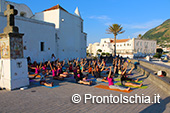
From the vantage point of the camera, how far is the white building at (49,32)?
17.8 meters

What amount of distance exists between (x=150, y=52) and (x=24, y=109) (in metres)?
67.4

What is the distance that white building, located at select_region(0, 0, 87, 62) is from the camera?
17.8 m

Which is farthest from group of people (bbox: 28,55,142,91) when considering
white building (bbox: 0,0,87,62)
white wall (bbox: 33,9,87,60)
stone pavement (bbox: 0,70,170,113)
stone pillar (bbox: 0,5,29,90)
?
white wall (bbox: 33,9,87,60)

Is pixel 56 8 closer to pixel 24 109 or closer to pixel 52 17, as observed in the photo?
pixel 52 17

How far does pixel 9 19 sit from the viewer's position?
8172mm

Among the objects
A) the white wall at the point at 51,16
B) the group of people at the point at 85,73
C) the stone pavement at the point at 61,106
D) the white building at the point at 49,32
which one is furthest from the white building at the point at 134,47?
the stone pavement at the point at 61,106

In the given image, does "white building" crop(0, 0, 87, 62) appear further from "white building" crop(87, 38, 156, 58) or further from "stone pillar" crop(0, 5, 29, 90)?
"white building" crop(87, 38, 156, 58)

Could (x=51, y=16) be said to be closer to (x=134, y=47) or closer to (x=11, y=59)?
(x=11, y=59)

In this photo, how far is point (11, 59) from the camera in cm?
788

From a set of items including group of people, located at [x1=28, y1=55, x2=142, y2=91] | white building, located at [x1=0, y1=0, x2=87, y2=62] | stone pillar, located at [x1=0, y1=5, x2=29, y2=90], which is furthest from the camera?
white building, located at [x1=0, y1=0, x2=87, y2=62]

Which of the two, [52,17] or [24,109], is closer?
[24,109]

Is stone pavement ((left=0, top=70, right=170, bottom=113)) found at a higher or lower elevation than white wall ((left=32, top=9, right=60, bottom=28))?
lower

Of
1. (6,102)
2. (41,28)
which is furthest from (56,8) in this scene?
(6,102)

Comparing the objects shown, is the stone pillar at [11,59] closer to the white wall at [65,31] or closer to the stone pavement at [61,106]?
the stone pavement at [61,106]
